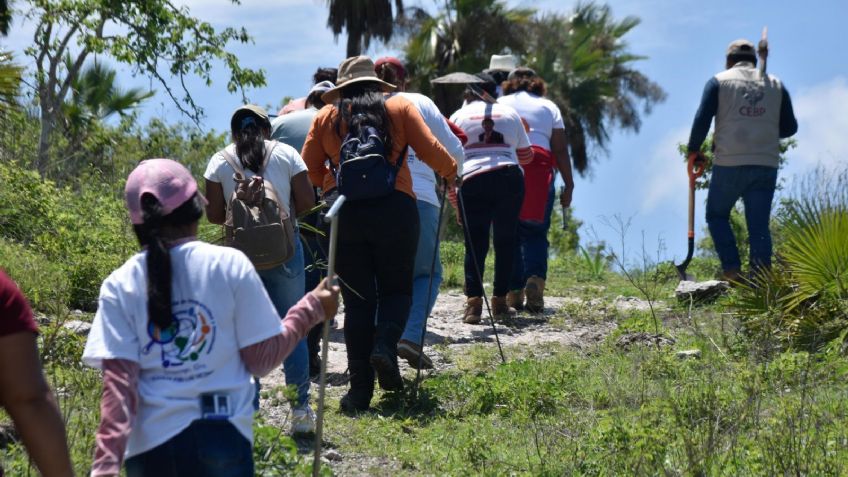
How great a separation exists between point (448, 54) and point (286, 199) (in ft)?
72.9

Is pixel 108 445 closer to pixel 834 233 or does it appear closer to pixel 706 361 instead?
pixel 706 361

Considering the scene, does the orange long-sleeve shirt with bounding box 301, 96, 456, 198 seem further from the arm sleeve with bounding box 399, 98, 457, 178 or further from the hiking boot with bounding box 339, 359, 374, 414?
the hiking boot with bounding box 339, 359, 374, 414

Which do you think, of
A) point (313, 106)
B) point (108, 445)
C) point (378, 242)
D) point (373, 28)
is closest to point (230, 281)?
point (108, 445)

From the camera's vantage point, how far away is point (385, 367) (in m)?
6.19

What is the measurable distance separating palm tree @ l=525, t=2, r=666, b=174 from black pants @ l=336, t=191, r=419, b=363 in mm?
23388

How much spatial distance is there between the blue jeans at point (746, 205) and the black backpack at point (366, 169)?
4297mm

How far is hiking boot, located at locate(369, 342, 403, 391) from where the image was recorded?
20.2 feet

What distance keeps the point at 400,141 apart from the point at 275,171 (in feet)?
2.30

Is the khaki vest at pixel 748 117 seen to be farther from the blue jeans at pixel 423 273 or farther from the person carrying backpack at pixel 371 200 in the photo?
the person carrying backpack at pixel 371 200

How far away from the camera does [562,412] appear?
6023mm

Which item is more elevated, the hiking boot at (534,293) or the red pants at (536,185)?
the red pants at (536,185)

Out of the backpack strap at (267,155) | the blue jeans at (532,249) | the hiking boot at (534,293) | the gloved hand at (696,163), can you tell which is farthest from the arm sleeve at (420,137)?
the gloved hand at (696,163)

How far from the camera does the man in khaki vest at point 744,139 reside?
9359 mm

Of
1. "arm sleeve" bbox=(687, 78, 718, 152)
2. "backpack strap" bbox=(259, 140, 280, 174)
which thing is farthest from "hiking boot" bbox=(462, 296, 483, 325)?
"backpack strap" bbox=(259, 140, 280, 174)
